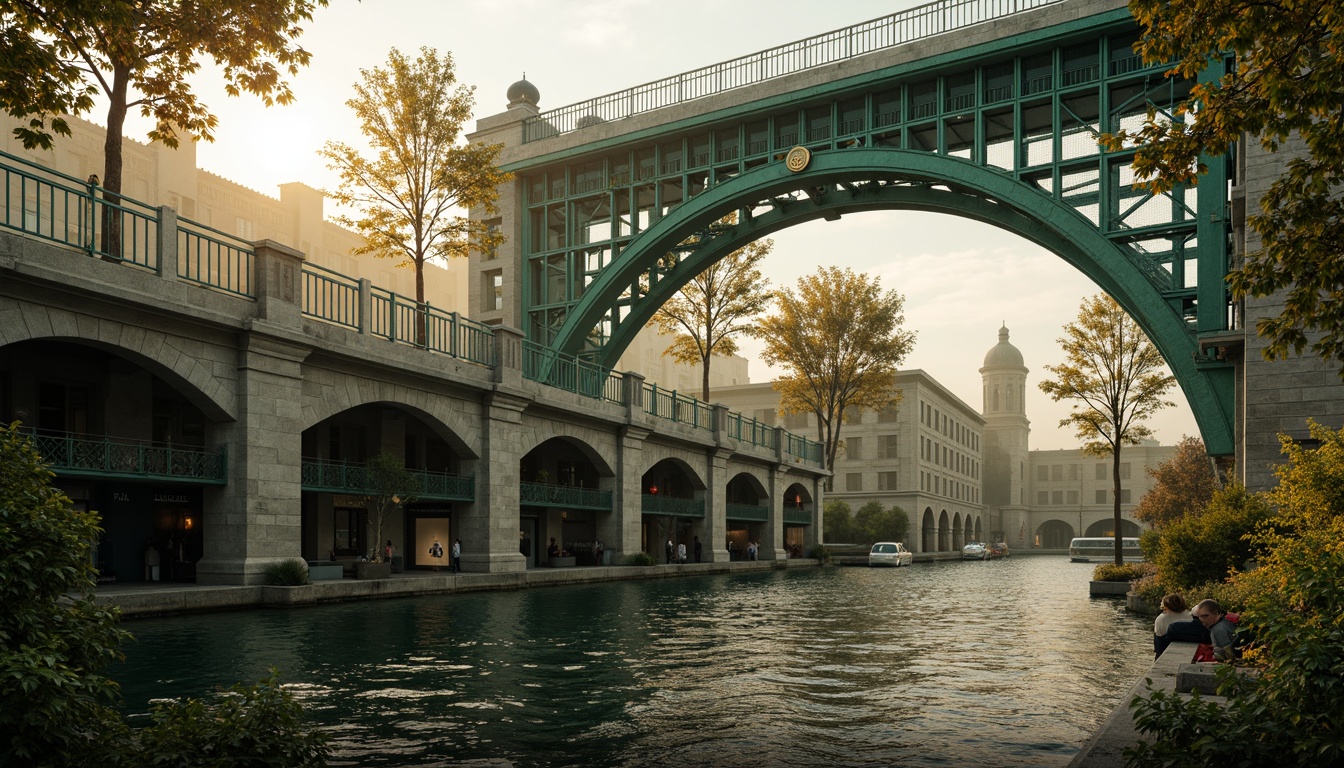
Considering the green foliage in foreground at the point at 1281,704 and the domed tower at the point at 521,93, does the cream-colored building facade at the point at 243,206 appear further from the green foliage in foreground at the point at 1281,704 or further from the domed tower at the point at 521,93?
the green foliage in foreground at the point at 1281,704

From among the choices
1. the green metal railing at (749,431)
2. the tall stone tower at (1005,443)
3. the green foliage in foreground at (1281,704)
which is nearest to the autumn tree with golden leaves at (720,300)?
the green metal railing at (749,431)

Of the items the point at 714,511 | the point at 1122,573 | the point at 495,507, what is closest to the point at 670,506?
the point at 714,511

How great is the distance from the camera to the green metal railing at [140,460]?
65.4ft

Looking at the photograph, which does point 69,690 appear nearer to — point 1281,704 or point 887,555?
point 1281,704

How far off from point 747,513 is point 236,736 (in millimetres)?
46946

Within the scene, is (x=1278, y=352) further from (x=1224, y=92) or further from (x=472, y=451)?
(x=472, y=451)

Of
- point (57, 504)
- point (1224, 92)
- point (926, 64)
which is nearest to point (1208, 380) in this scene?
point (926, 64)

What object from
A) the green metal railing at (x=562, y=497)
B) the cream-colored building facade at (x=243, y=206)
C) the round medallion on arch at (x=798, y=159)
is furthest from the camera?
the cream-colored building facade at (x=243, y=206)

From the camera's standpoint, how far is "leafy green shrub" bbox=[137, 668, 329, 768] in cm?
569

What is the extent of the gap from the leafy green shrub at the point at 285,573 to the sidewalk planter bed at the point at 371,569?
3.97 m

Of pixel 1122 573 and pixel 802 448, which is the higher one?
pixel 802 448

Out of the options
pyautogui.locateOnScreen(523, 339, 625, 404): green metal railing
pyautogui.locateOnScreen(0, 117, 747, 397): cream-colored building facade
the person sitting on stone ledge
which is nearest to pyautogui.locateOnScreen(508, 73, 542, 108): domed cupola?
pyautogui.locateOnScreen(0, 117, 747, 397): cream-colored building facade

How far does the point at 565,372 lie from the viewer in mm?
36125

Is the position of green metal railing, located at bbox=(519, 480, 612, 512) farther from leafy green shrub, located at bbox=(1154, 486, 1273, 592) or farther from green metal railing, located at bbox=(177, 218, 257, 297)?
leafy green shrub, located at bbox=(1154, 486, 1273, 592)
